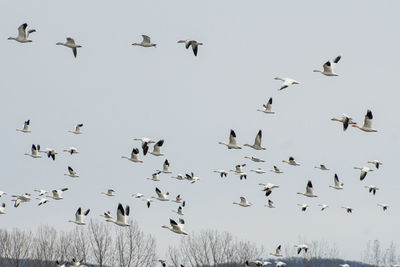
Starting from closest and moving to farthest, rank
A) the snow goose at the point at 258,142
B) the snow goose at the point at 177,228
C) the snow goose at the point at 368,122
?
the snow goose at the point at 177,228, the snow goose at the point at 368,122, the snow goose at the point at 258,142

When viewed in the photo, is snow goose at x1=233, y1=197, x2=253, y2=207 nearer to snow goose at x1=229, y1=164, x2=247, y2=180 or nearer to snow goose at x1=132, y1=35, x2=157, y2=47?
snow goose at x1=229, y1=164, x2=247, y2=180

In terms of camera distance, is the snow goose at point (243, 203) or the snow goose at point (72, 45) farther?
the snow goose at point (243, 203)

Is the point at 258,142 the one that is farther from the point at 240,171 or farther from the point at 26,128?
the point at 26,128

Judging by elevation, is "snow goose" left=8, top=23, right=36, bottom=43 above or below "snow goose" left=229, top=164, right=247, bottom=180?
above

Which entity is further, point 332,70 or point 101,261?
point 101,261

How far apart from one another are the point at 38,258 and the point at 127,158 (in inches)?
860

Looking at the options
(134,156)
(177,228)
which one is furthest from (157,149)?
(177,228)

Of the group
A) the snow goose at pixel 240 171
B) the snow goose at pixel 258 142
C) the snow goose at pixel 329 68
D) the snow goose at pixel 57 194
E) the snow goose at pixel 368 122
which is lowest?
the snow goose at pixel 57 194

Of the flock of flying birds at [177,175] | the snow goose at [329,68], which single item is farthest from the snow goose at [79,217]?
the snow goose at [329,68]

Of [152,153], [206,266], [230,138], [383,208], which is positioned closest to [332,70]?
[230,138]

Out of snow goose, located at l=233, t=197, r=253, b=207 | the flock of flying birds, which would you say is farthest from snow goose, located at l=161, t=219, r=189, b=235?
snow goose, located at l=233, t=197, r=253, b=207

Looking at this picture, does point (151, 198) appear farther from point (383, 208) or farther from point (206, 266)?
point (206, 266)

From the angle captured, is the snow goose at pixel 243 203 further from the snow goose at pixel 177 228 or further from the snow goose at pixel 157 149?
the snow goose at pixel 177 228

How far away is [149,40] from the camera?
3438cm
